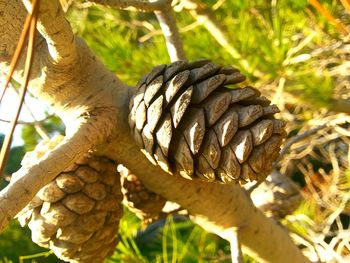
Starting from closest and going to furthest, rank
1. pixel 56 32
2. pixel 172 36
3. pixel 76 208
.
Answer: pixel 56 32 → pixel 76 208 → pixel 172 36

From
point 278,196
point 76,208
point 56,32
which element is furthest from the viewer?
point 278,196

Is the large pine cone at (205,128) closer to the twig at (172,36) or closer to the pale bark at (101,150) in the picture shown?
the pale bark at (101,150)

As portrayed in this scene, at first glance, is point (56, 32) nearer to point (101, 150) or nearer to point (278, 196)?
point (101, 150)

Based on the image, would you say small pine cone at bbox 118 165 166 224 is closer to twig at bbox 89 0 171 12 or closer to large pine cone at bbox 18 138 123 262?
large pine cone at bbox 18 138 123 262

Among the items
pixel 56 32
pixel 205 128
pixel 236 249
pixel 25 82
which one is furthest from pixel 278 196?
pixel 25 82

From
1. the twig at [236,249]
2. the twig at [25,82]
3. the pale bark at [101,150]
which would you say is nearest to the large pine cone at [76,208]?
the pale bark at [101,150]

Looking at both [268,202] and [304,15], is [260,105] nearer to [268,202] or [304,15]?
[268,202]

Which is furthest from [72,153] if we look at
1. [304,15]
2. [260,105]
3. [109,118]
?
[304,15]
